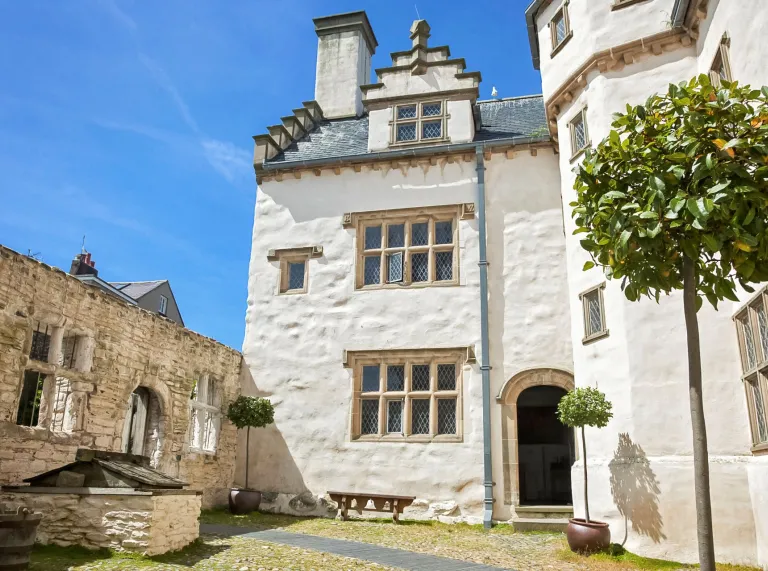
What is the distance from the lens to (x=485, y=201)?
45.2 feet

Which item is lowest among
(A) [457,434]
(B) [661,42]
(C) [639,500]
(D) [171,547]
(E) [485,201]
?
(D) [171,547]

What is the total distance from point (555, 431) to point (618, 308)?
7.30 m

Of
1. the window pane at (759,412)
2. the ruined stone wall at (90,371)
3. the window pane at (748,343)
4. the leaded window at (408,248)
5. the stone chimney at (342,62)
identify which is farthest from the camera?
the stone chimney at (342,62)

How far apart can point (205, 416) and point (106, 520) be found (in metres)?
6.01

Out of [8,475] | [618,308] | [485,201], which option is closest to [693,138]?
[618,308]

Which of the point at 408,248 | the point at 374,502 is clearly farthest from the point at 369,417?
the point at 408,248

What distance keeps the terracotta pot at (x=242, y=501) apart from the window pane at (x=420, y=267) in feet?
17.4

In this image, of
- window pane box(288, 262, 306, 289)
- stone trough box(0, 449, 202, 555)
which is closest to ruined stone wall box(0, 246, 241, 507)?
stone trough box(0, 449, 202, 555)

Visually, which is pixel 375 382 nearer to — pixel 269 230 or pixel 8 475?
pixel 269 230

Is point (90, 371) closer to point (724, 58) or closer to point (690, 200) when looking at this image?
point (690, 200)

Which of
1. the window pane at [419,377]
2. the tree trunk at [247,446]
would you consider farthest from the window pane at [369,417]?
the tree trunk at [247,446]

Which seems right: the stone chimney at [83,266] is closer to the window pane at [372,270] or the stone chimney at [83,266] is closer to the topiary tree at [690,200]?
the window pane at [372,270]

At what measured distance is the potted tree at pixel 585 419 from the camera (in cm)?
859

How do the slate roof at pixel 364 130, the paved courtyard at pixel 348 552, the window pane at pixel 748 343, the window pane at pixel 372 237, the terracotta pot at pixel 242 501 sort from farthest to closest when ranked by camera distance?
the slate roof at pixel 364 130, the window pane at pixel 372 237, the terracotta pot at pixel 242 501, the window pane at pixel 748 343, the paved courtyard at pixel 348 552
